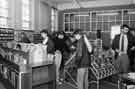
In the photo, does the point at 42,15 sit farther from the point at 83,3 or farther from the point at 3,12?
the point at 83,3

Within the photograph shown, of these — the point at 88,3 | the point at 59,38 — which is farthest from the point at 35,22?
the point at 88,3

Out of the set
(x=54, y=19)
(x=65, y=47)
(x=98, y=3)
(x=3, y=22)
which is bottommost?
(x=65, y=47)

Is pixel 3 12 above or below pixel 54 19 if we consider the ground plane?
below

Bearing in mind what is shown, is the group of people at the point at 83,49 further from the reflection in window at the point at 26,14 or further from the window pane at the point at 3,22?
the reflection in window at the point at 26,14

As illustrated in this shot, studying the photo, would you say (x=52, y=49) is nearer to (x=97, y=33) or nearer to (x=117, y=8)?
(x=97, y=33)

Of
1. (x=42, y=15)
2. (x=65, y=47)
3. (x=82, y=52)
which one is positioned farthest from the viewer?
(x=42, y=15)

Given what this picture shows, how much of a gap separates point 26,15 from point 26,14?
4 centimetres

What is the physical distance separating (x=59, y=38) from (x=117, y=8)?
11.6 ft

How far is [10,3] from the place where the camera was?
5121mm

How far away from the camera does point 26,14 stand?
6023 mm

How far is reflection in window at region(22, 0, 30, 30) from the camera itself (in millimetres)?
5832

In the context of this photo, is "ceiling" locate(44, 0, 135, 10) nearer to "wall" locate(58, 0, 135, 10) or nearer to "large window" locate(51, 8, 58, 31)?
"wall" locate(58, 0, 135, 10)

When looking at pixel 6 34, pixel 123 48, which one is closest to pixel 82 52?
pixel 123 48

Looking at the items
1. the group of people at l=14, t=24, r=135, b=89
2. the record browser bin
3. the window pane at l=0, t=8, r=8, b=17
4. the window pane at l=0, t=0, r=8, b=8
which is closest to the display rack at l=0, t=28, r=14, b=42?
the window pane at l=0, t=8, r=8, b=17
